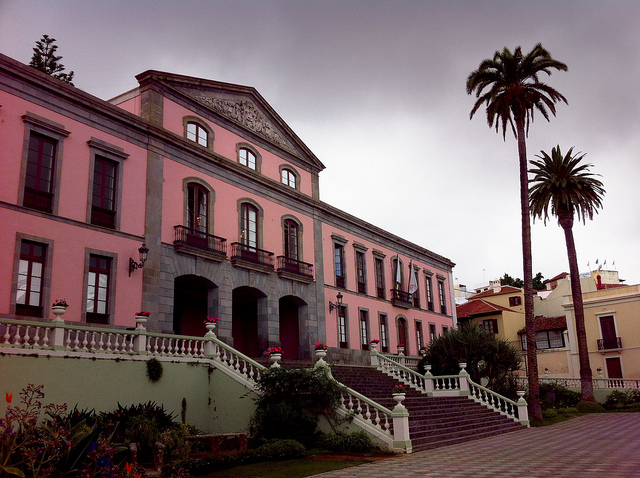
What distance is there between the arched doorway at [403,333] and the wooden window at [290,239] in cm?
1053

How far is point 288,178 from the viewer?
27.1 m

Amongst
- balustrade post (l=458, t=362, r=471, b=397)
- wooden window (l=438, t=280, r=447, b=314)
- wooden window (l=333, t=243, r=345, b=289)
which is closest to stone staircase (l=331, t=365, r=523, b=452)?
balustrade post (l=458, t=362, r=471, b=397)

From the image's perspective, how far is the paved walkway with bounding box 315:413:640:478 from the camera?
10.2 metres

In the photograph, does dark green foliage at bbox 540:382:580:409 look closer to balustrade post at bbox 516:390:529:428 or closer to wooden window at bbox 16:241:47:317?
balustrade post at bbox 516:390:529:428

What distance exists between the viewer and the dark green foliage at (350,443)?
554 inches

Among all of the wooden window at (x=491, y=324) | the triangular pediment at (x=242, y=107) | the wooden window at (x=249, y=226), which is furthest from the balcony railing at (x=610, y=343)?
the wooden window at (x=249, y=226)

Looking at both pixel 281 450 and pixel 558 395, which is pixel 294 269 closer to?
pixel 281 450

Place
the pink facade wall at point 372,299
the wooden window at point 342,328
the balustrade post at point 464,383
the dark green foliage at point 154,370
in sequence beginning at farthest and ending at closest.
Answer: the pink facade wall at point 372,299
the wooden window at point 342,328
the balustrade post at point 464,383
the dark green foliage at point 154,370

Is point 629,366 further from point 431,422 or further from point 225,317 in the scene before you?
point 225,317

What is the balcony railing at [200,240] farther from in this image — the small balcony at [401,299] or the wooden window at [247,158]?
the small balcony at [401,299]

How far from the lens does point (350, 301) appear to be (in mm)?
29719

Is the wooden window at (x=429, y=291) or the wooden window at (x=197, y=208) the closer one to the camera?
the wooden window at (x=197, y=208)

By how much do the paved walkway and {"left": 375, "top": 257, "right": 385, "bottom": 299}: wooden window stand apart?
1572 cm

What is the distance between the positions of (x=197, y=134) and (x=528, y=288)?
14.9 meters
